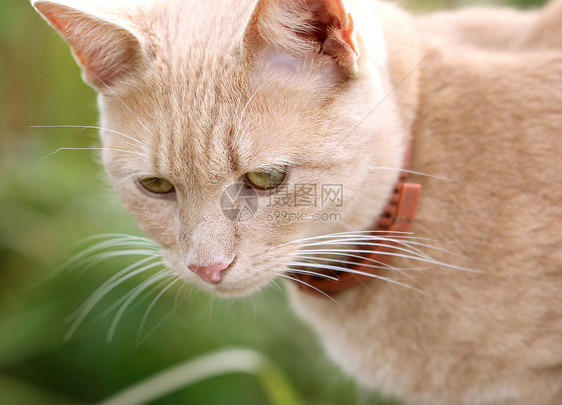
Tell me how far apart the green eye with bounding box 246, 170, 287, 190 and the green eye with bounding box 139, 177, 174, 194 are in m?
0.20

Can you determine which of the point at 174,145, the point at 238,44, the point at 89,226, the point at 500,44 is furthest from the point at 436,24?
the point at 89,226

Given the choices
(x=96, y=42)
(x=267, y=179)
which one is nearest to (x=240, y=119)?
(x=267, y=179)

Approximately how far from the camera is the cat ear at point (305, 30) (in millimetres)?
976

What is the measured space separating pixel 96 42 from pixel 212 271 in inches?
21.4

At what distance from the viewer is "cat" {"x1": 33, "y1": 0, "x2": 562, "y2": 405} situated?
108 centimetres

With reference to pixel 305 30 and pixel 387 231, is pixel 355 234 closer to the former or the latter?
pixel 387 231

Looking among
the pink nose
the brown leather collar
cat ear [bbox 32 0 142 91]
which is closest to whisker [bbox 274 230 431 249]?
the brown leather collar

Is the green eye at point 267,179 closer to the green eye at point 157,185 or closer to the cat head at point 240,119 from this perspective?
the cat head at point 240,119

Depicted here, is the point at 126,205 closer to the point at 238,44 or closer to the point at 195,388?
the point at 238,44

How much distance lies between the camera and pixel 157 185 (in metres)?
1.21

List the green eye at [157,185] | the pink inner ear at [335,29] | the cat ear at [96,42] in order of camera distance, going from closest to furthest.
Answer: the pink inner ear at [335,29], the cat ear at [96,42], the green eye at [157,185]

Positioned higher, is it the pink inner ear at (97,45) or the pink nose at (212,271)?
the pink inner ear at (97,45)

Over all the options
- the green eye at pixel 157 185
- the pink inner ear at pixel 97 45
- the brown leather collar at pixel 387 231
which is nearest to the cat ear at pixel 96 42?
the pink inner ear at pixel 97 45

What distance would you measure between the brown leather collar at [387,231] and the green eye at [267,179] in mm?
243
